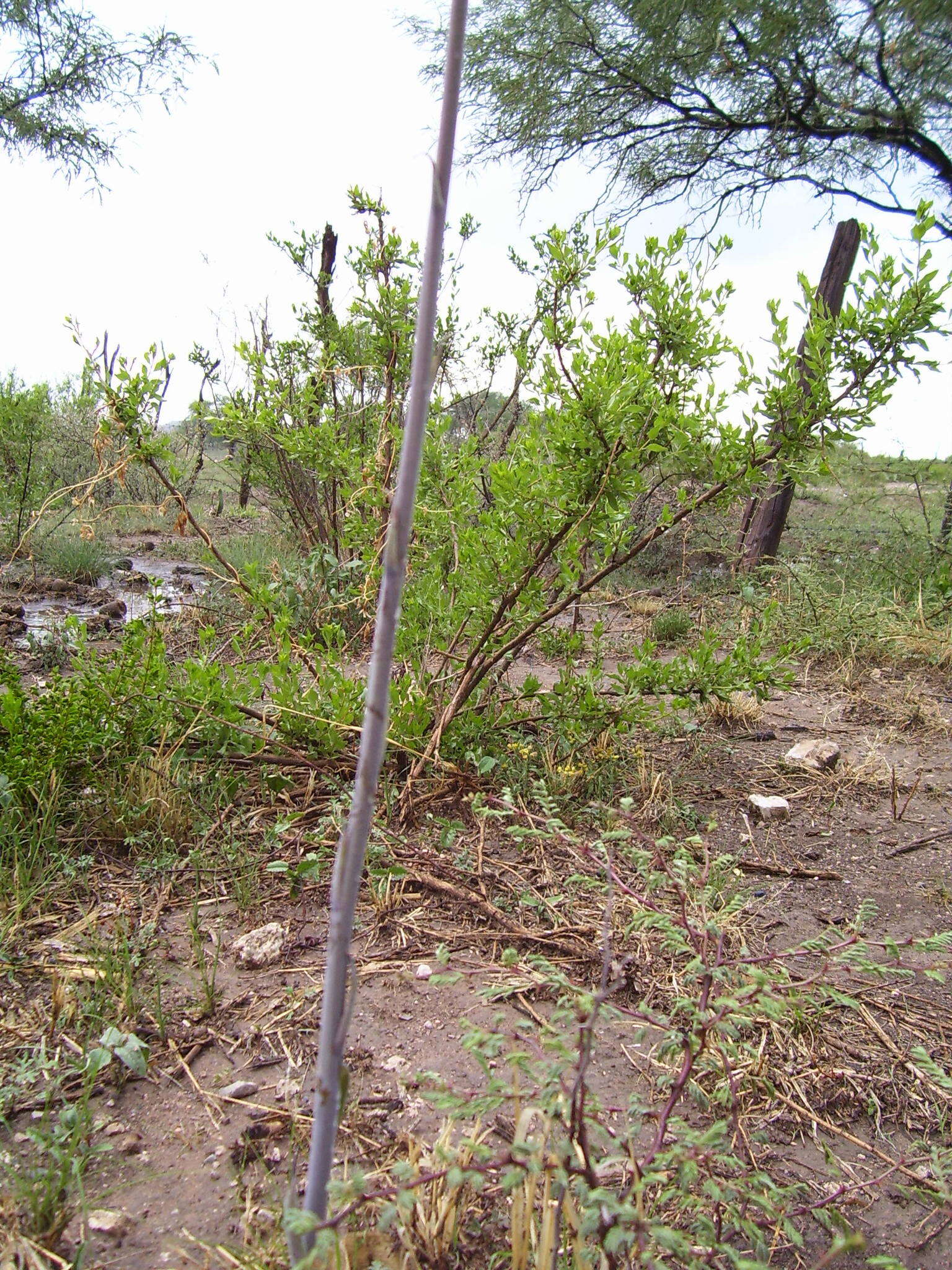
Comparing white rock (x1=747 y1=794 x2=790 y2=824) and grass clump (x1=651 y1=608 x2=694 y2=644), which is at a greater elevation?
grass clump (x1=651 y1=608 x2=694 y2=644)

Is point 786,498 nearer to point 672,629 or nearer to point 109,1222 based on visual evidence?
point 672,629

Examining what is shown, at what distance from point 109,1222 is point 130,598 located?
5.11 m

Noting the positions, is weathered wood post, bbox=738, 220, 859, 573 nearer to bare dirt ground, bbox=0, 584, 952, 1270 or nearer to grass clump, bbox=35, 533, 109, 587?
bare dirt ground, bbox=0, 584, 952, 1270

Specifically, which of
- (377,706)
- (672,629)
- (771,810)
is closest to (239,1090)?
(377,706)

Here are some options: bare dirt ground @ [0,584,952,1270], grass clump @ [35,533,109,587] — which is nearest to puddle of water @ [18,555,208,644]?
grass clump @ [35,533,109,587]

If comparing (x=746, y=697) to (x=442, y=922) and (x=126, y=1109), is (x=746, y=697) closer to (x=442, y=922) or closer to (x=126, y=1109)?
(x=442, y=922)

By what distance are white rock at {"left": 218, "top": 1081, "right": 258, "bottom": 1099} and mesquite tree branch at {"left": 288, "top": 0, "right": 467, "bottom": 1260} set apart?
775 mm

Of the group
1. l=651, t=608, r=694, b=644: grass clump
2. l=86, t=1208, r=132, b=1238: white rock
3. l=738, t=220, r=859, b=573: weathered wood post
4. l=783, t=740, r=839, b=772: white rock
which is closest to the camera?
l=86, t=1208, r=132, b=1238: white rock

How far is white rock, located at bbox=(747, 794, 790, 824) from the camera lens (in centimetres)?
264

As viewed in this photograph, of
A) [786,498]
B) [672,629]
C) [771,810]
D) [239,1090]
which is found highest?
[786,498]

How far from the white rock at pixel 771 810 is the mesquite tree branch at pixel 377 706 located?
2206mm

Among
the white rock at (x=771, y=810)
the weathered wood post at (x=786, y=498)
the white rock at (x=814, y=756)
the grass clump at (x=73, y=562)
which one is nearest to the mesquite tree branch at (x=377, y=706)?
the white rock at (x=771, y=810)

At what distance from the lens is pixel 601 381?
1992 mm

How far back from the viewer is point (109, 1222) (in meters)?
1.15
